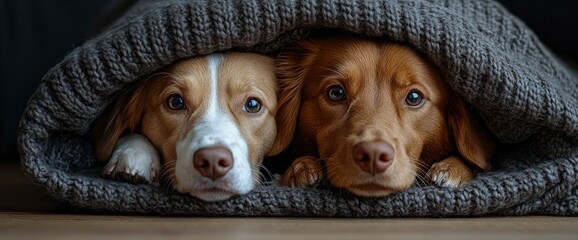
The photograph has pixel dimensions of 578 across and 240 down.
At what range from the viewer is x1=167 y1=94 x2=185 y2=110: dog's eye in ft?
7.70

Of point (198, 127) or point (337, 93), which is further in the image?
point (337, 93)

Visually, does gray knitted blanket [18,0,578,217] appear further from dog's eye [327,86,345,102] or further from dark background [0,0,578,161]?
dark background [0,0,578,161]

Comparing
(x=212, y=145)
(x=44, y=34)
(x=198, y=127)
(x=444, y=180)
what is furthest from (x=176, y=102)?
(x=44, y=34)

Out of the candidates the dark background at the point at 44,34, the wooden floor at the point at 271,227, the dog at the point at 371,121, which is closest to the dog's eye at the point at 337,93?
the dog at the point at 371,121

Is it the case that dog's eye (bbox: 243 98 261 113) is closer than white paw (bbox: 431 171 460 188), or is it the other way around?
white paw (bbox: 431 171 460 188)

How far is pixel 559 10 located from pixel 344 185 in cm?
155

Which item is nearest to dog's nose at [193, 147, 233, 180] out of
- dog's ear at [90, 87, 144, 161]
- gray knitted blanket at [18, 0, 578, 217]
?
gray knitted blanket at [18, 0, 578, 217]

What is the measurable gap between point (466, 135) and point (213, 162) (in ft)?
2.77

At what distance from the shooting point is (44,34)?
388cm

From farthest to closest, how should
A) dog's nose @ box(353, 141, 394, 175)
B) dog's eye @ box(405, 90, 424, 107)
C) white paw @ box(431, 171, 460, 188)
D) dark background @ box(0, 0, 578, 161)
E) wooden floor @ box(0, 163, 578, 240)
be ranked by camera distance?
dark background @ box(0, 0, 578, 161) < dog's eye @ box(405, 90, 424, 107) < white paw @ box(431, 171, 460, 188) < dog's nose @ box(353, 141, 394, 175) < wooden floor @ box(0, 163, 578, 240)

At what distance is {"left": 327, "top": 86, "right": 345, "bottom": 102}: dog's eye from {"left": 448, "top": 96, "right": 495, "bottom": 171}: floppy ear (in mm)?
363

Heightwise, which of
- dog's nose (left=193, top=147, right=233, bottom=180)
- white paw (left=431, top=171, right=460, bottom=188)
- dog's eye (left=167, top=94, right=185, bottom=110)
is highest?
Result: dog's eye (left=167, top=94, right=185, bottom=110)

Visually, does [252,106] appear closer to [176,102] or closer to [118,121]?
[176,102]

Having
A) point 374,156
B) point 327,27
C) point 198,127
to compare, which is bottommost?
point 374,156
